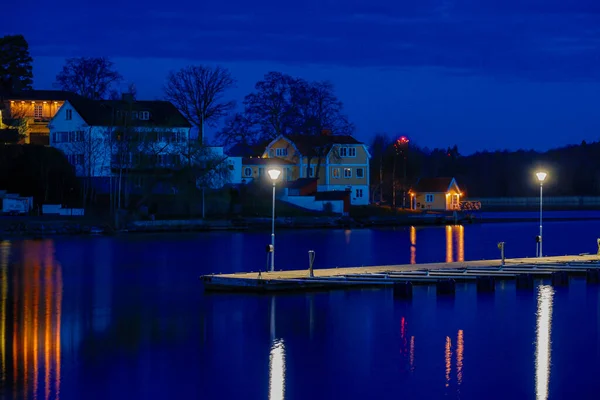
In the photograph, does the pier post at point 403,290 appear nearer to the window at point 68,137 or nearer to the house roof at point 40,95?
the window at point 68,137

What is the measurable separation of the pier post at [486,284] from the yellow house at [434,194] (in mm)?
77785

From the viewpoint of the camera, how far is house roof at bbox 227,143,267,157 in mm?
96562

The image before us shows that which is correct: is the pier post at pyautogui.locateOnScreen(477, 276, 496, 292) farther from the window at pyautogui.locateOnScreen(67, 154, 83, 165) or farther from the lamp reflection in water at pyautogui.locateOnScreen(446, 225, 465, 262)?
the window at pyautogui.locateOnScreen(67, 154, 83, 165)

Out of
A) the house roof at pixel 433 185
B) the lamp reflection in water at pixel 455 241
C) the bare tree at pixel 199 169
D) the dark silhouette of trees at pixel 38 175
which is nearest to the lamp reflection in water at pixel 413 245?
the lamp reflection in water at pixel 455 241

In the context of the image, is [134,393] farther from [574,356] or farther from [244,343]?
[574,356]

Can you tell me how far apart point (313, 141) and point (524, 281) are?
61531 millimetres

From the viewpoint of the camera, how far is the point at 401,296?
3173 centimetres

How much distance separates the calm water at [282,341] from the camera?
769 inches

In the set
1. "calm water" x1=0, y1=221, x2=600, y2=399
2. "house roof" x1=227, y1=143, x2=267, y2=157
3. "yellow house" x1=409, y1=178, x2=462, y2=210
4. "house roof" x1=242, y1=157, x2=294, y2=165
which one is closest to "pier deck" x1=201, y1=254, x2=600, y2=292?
"calm water" x1=0, y1=221, x2=600, y2=399

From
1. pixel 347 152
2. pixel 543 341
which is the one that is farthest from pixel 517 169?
pixel 543 341

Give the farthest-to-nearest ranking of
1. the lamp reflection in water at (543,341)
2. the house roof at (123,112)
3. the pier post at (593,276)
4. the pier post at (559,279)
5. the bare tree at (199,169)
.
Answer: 1. the house roof at (123,112)
2. the bare tree at (199,169)
3. the pier post at (593,276)
4. the pier post at (559,279)
5. the lamp reflection in water at (543,341)

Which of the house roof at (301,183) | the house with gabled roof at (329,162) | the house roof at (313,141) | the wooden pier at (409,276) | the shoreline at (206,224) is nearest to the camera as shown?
the wooden pier at (409,276)

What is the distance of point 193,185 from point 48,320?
50823mm

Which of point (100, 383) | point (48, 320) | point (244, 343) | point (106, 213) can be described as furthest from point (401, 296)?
point (106, 213)
